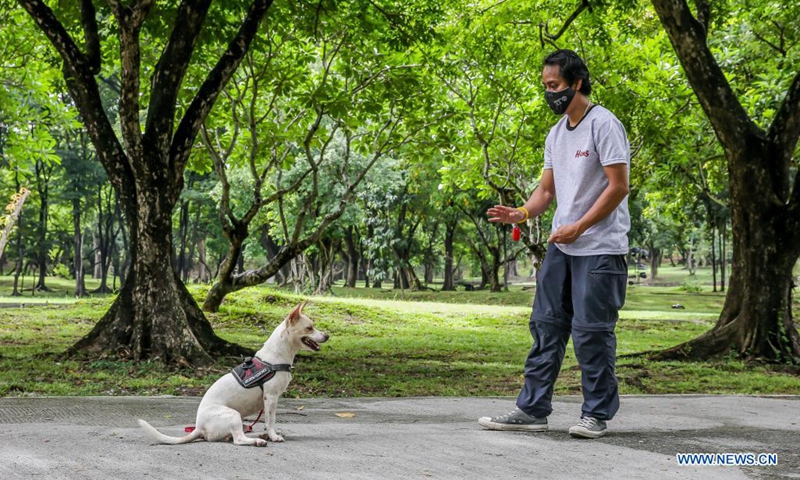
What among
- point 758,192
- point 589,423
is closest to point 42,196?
point 758,192

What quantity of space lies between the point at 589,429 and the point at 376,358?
25.5ft

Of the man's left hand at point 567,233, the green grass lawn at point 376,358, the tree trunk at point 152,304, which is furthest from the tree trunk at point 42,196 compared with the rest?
the man's left hand at point 567,233

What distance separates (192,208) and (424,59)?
3298cm

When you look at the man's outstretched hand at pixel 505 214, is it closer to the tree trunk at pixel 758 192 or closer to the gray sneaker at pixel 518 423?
the gray sneaker at pixel 518 423

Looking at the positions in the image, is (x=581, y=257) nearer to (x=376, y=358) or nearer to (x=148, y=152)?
(x=148, y=152)

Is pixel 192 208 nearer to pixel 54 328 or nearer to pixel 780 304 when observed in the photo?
pixel 54 328

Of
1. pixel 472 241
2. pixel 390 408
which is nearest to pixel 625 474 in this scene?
pixel 390 408

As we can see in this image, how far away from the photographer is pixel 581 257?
5.14 metres

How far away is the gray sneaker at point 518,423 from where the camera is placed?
530cm

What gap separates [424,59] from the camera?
1501 cm

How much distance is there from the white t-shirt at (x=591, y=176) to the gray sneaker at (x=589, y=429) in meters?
1.04

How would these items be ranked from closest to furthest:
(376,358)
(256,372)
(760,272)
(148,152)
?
(256,372) → (148,152) → (760,272) → (376,358)

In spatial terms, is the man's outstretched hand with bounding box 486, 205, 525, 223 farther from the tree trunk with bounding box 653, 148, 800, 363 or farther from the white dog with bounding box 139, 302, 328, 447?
the tree trunk with bounding box 653, 148, 800, 363

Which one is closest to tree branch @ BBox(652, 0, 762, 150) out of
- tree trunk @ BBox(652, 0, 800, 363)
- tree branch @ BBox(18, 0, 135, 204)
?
tree trunk @ BBox(652, 0, 800, 363)
